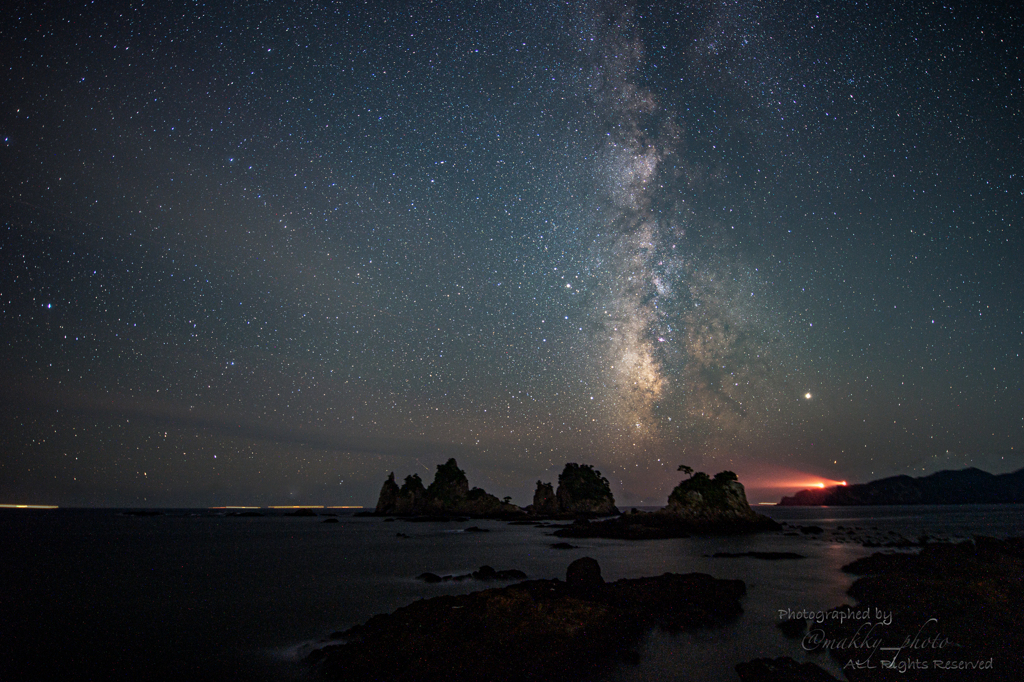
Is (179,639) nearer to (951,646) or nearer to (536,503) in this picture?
(951,646)

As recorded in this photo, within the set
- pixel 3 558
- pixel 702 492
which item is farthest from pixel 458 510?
pixel 3 558

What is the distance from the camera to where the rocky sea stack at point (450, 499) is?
155 metres

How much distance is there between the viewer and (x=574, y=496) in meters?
154

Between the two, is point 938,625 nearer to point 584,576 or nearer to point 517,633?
point 584,576

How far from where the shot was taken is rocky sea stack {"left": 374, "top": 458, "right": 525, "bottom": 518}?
15538 centimetres

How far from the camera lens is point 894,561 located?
119 feet

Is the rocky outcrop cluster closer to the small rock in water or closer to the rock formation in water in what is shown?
the rock formation in water

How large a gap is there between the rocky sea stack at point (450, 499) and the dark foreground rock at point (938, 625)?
445 ft

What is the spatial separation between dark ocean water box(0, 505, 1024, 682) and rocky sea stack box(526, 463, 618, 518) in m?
94.1

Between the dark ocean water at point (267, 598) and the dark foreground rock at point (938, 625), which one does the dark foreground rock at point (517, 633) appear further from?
the dark foreground rock at point (938, 625)

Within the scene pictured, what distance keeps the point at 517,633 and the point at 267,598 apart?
74.0 feet

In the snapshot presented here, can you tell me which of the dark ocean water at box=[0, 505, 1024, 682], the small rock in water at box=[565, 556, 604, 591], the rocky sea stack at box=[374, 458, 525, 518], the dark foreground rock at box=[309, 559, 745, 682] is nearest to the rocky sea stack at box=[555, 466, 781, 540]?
the dark ocean water at box=[0, 505, 1024, 682]

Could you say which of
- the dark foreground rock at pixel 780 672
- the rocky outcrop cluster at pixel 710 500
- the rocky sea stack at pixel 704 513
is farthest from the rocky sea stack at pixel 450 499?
the dark foreground rock at pixel 780 672

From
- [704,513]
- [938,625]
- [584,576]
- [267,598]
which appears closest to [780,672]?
[938,625]
